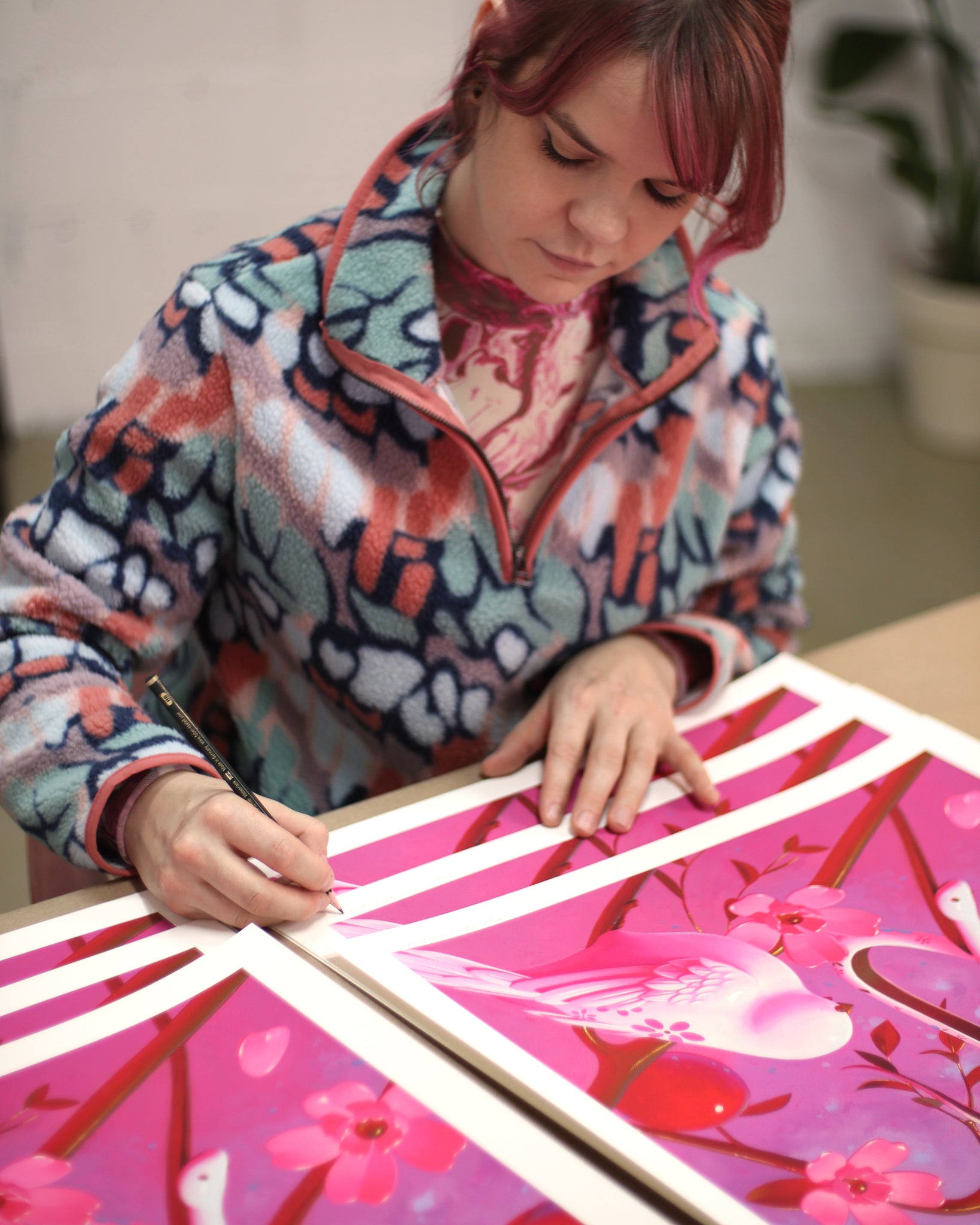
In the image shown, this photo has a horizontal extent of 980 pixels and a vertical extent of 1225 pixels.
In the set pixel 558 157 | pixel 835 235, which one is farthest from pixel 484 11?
pixel 835 235

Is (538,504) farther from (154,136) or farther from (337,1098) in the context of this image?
(154,136)

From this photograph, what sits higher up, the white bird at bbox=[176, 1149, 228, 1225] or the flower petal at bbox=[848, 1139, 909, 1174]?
the white bird at bbox=[176, 1149, 228, 1225]

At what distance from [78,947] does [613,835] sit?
0.32 m

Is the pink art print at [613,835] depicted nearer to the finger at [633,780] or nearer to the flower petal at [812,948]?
the finger at [633,780]

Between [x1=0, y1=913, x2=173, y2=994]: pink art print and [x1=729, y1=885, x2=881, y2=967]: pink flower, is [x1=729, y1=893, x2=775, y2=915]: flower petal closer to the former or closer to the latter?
[x1=729, y1=885, x2=881, y2=967]: pink flower

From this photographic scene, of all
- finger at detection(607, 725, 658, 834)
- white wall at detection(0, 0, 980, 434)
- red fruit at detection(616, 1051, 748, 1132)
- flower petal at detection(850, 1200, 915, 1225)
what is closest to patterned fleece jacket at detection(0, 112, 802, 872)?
finger at detection(607, 725, 658, 834)

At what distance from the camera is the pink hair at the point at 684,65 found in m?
0.64

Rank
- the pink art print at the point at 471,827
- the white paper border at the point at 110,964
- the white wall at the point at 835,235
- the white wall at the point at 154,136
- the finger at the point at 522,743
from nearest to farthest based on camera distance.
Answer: the white paper border at the point at 110,964, the pink art print at the point at 471,827, the finger at the point at 522,743, the white wall at the point at 154,136, the white wall at the point at 835,235

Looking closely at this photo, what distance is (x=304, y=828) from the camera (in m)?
0.65

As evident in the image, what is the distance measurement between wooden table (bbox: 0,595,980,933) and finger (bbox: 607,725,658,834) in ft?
0.33

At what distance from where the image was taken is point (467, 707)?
0.86 m

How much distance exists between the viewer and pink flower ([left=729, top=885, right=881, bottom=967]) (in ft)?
2.10

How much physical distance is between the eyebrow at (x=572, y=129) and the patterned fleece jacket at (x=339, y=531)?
14 cm

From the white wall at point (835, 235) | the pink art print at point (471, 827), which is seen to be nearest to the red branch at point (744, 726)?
the pink art print at point (471, 827)
